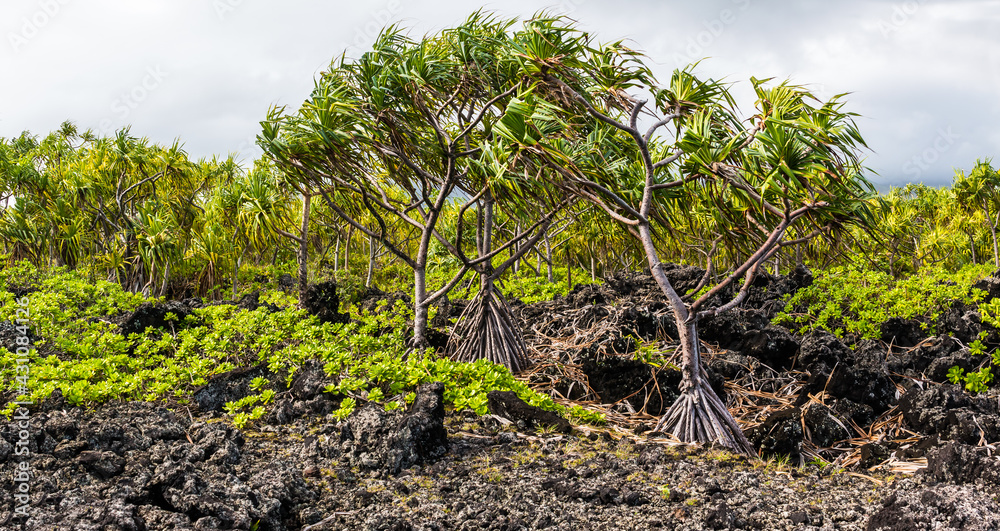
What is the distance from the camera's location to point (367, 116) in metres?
6.15

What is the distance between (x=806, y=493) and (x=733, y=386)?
2926mm

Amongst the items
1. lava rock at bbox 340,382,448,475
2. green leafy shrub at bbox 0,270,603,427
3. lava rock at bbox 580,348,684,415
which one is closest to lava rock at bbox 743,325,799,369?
lava rock at bbox 580,348,684,415

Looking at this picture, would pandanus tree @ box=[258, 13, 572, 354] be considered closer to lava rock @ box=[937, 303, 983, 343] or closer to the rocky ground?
the rocky ground

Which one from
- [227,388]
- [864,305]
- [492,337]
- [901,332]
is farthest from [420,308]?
[864,305]

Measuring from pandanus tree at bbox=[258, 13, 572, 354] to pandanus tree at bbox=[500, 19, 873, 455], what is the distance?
97 cm

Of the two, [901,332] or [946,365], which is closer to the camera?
[946,365]

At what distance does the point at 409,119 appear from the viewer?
20.8 ft

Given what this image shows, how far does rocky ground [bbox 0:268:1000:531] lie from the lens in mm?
2701

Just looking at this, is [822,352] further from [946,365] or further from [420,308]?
[420,308]

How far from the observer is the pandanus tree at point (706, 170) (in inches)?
142

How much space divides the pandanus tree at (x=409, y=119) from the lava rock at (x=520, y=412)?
5.97 feet

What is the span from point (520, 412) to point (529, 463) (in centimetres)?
88

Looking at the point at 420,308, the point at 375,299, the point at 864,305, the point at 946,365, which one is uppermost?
the point at 375,299

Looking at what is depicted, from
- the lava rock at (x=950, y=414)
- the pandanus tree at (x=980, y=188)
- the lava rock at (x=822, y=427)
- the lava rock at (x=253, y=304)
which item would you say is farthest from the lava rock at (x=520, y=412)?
the pandanus tree at (x=980, y=188)
